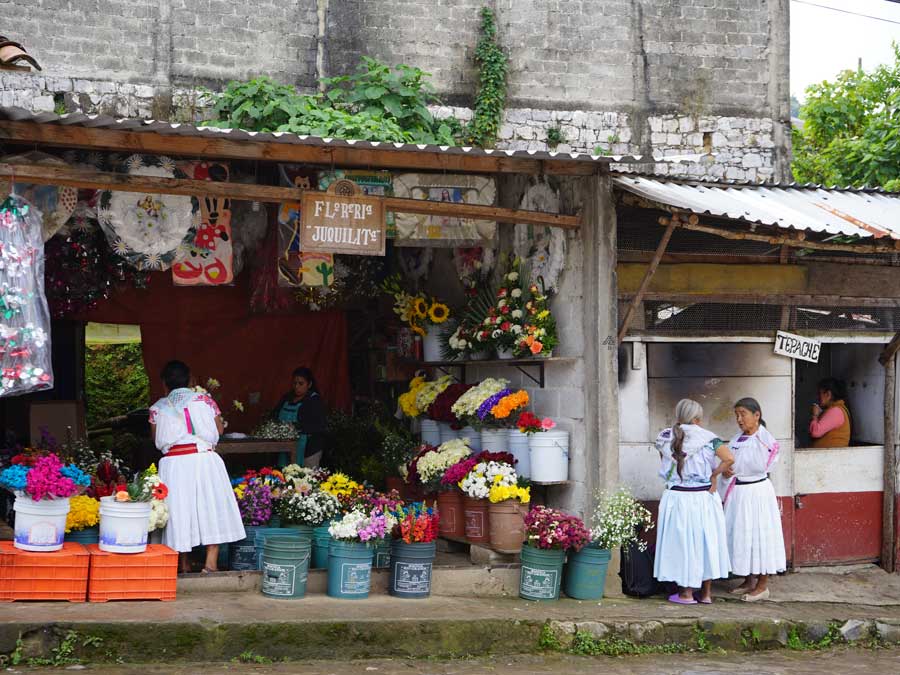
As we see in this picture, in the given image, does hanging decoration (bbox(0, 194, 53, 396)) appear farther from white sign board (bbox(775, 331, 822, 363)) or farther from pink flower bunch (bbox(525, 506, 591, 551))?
white sign board (bbox(775, 331, 822, 363))

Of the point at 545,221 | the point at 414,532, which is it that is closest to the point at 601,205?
the point at 545,221

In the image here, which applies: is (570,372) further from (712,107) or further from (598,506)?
(712,107)

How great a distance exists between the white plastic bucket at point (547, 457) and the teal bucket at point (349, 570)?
5.54 feet

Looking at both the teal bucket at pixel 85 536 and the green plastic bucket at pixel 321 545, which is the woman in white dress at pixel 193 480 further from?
the green plastic bucket at pixel 321 545

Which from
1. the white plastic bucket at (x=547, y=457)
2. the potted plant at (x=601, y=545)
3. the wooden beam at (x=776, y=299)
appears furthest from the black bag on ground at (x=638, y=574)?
the wooden beam at (x=776, y=299)

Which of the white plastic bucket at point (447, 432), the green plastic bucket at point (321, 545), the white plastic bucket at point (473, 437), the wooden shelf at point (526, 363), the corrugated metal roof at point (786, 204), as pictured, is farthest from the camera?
the white plastic bucket at point (447, 432)

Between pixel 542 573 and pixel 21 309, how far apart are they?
444cm

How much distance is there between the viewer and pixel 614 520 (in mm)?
8992

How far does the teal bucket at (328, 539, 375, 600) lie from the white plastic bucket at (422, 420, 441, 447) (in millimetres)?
2794

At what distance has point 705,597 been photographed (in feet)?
30.6

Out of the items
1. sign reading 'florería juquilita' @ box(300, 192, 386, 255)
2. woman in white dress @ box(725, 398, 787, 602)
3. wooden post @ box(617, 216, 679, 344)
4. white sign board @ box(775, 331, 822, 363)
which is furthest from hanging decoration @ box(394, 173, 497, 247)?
white sign board @ box(775, 331, 822, 363)

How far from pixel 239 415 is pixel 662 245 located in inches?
259

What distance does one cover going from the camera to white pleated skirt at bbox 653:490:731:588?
906 cm

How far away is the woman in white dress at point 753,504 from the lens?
9383mm
